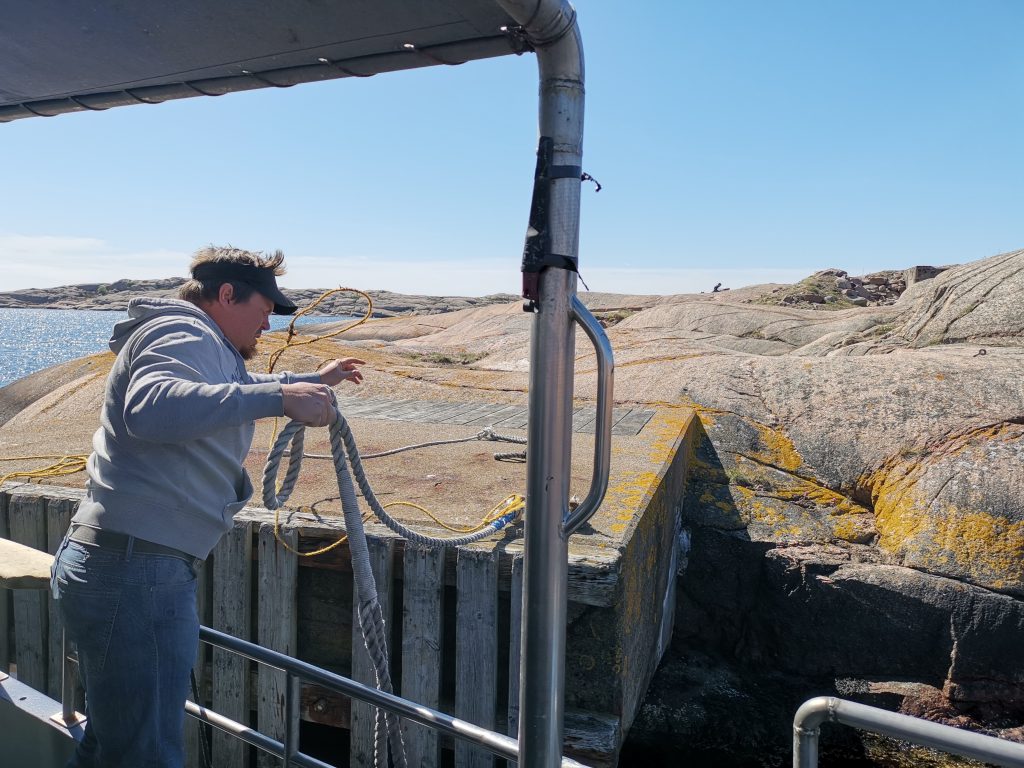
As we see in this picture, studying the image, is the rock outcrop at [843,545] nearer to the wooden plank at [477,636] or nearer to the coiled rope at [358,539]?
the wooden plank at [477,636]

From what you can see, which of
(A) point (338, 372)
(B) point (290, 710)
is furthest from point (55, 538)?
(A) point (338, 372)

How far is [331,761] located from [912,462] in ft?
18.1

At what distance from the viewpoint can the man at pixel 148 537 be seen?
2061mm

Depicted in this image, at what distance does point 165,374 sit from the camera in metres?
1.98

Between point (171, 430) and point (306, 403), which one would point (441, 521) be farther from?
point (171, 430)

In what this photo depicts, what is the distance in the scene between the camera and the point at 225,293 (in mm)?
2350

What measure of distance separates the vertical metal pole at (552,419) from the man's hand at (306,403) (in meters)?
0.57

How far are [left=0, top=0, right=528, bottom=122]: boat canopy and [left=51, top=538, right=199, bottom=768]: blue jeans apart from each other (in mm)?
1371

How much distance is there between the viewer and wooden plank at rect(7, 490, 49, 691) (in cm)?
463

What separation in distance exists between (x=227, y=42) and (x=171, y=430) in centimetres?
106

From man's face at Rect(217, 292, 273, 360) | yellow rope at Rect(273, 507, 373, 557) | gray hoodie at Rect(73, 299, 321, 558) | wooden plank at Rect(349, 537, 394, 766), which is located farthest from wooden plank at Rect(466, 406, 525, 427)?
gray hoodie at Rect(73, 299, 321, 558)

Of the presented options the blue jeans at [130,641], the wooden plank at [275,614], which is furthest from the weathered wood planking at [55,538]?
the blue jeans at [130,641]

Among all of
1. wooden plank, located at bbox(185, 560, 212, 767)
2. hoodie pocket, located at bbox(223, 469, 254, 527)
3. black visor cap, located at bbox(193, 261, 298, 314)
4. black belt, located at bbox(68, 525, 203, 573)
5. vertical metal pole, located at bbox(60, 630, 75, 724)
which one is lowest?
wooden plank, located at bbox(185, 560, 212, 767)

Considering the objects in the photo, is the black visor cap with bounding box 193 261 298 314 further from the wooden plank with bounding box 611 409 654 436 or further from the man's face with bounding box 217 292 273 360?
the wooden plank with bounding box 611 409 654 436
